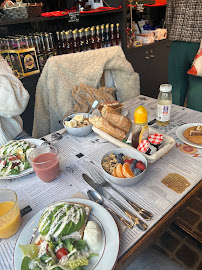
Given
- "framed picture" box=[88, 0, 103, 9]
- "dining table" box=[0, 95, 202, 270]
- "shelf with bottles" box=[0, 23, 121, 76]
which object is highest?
"framed picture" box=[88, 0, 103, 9]

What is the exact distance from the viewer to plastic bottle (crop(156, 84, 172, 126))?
1008 millimetres

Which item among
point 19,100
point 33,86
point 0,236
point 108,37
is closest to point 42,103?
point 19,100

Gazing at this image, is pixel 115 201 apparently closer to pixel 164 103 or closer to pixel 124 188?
pixel 124 188

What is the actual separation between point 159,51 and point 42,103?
6.68 feet

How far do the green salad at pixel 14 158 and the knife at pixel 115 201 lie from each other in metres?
0.26

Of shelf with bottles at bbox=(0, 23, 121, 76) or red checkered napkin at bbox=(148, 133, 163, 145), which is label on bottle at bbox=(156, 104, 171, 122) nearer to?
red checkered napkin at bbox=(148, 133, 163, 145)

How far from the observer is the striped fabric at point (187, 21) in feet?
5.83

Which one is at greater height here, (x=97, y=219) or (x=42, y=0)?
(x=42, y=0)

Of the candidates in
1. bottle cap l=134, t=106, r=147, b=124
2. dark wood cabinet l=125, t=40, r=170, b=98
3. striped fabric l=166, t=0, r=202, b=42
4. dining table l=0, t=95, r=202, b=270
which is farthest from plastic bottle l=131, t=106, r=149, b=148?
dark wood cabinet l=125, t=40, r=170, b=98

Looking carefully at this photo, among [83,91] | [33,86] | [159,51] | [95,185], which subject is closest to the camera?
[95,185]

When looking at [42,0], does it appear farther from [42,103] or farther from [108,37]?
[42,103]

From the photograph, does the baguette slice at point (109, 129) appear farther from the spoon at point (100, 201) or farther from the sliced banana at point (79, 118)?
the spoon at point (100, 201)

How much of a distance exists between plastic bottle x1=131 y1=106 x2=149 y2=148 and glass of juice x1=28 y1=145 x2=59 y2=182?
33 cm

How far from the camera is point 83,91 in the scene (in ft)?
4.84
